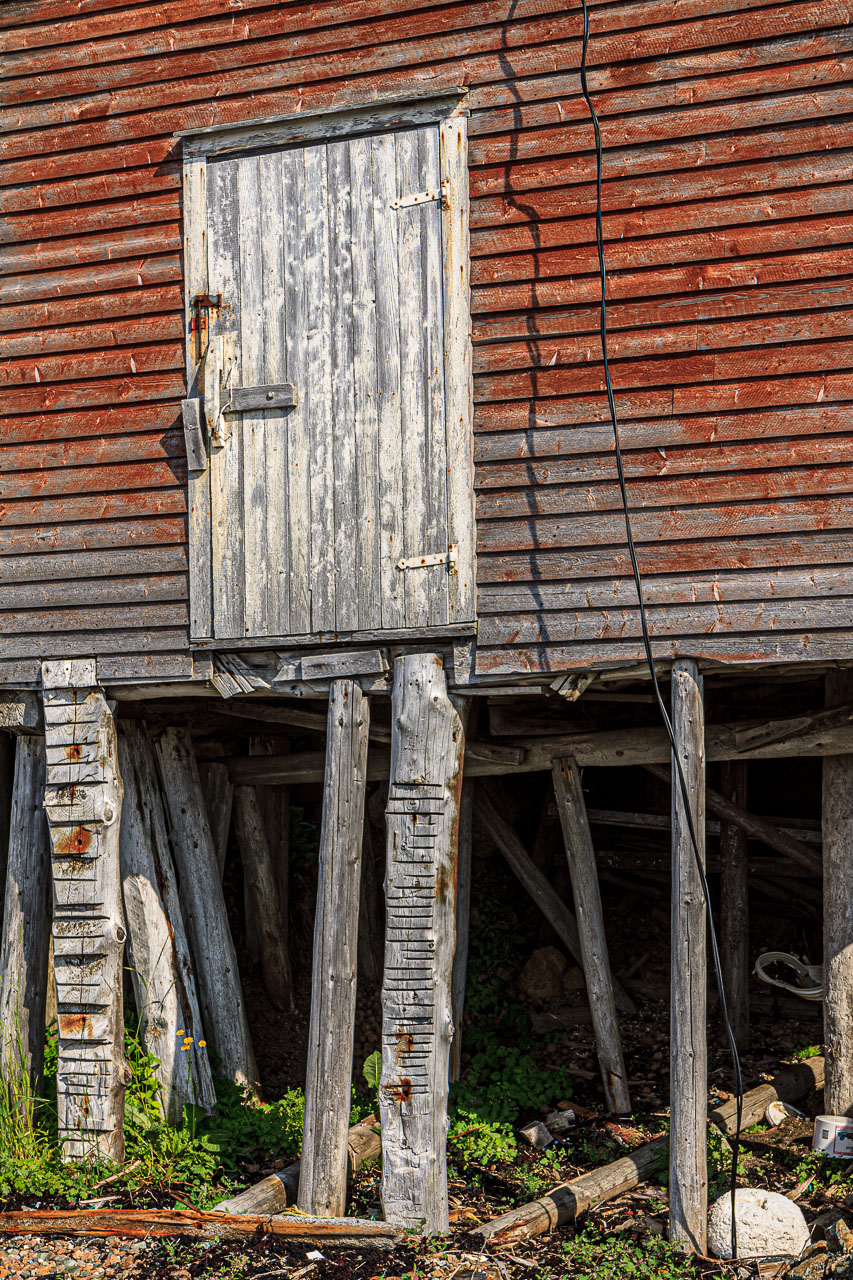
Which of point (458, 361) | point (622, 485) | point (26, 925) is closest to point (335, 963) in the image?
point (26, 925)

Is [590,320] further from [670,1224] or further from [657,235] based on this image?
[670,1224]

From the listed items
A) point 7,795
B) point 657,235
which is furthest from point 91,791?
point 657,235

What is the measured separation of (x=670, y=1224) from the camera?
4832 millimetres

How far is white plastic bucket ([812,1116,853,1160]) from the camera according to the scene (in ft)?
17.1

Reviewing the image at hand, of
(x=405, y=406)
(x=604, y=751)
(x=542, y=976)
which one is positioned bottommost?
(x=542, y=976)

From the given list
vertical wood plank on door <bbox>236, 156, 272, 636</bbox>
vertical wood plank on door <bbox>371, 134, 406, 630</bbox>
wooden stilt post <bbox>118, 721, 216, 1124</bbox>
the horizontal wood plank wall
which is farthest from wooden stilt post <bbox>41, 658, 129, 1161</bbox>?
vertical wood plank on door <bbox>371, 134, 406, 630</bbox>

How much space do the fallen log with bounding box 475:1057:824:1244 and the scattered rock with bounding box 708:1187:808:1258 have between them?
598 millimetres

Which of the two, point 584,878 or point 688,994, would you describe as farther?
point 584,878

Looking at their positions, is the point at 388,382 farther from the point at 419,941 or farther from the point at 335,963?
the point at 335,963

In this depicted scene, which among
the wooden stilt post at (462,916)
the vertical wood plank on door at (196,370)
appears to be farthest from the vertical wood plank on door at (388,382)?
the wooden stilt post at (462,916)

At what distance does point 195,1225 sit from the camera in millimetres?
5055

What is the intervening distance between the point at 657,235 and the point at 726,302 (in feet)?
1.40

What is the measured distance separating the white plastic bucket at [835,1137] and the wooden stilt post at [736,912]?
5.90 ft

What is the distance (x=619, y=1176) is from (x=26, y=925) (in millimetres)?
3220
